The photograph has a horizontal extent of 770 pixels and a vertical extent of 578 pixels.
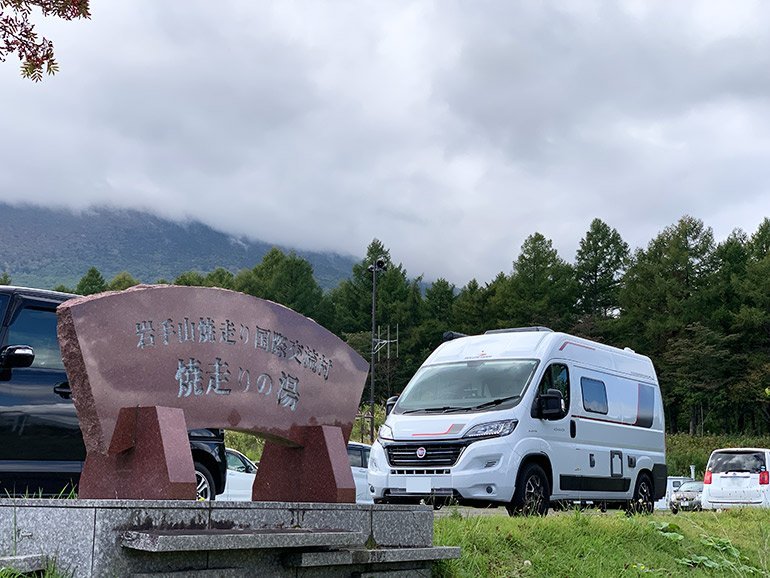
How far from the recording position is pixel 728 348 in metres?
60.1

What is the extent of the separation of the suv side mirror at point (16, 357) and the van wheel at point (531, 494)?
5.46m

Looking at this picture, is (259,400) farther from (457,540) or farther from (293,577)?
(457,540)

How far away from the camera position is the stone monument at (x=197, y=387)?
5.52 metres

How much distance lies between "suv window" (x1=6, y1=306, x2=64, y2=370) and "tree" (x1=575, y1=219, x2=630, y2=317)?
64.3 metres

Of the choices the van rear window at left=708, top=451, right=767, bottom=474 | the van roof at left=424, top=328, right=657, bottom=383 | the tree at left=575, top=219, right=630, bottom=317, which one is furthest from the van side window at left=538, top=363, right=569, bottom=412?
the tree at left=575, top=219, right=630, bottom=317

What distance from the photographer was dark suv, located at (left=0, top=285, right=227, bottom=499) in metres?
7.80

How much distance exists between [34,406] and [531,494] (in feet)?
18.8

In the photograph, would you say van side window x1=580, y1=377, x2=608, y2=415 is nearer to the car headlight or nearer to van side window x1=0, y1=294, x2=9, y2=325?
the car headlight

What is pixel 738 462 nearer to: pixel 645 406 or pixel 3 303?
pixel 645 406

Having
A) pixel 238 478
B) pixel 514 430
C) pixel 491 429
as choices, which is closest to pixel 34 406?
pixel 491 429

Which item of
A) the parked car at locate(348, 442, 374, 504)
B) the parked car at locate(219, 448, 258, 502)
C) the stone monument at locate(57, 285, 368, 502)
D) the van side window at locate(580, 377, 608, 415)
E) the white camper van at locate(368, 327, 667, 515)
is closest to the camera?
the stone monument at locate(57, 285, 368, 502)

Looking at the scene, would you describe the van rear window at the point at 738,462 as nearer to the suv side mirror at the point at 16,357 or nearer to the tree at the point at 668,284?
the suv side mirror at the point at 16,357

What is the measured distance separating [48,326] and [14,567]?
379 cm

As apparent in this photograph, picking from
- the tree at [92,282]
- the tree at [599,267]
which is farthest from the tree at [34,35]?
the tree at [92,282]
